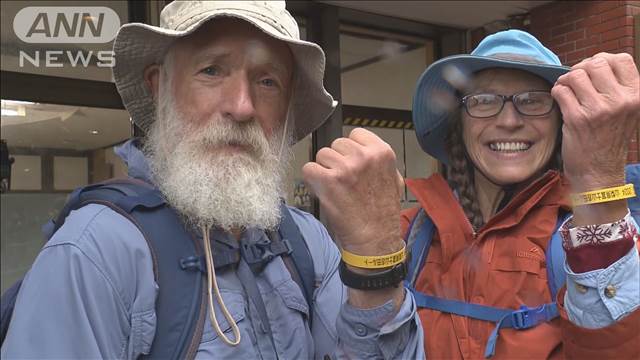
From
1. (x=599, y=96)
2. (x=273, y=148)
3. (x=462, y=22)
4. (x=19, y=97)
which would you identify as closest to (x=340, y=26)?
(x=462, y=22)

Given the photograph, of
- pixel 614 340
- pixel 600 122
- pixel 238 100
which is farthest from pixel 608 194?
pixel 238 100

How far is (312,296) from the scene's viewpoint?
151cm

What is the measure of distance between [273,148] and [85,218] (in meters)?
0.53

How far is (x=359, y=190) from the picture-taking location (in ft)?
3.90

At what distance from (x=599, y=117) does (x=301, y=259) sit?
78 centimetres

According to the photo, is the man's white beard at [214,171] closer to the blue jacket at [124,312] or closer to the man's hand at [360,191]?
the blue jacket at [124,312]

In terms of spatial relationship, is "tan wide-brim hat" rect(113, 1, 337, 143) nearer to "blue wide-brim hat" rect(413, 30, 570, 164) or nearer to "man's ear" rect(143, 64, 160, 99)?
"man's ear" rect(143, 64, 160, 99)

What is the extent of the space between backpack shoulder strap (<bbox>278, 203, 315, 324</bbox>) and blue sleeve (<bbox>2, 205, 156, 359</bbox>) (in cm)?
40

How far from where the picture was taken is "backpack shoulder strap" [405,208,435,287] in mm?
1751

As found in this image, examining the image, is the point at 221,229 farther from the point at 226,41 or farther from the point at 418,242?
the point at 418,242

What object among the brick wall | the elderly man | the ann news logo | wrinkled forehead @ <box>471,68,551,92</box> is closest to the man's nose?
the elderly man

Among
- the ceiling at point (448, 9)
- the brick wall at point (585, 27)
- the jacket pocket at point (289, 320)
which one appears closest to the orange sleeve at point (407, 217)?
the jacket pocket at point (289, 320)

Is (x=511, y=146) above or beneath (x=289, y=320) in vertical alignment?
above

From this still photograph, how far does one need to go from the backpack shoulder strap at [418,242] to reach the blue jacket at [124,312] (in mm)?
361
